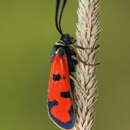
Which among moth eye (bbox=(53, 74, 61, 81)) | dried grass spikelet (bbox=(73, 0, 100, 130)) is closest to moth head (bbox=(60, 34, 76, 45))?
moth eye (bbox=(53, 74, 61, 81))

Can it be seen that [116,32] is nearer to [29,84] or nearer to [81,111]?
[29,84]

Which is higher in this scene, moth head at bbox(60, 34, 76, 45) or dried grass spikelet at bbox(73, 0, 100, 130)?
moth head at bbox(60, 34, 76, 45)

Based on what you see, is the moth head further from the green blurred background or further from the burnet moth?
the green blurred background

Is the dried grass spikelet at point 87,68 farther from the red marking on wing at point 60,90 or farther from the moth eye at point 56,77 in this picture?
the moth eye at point 56,77

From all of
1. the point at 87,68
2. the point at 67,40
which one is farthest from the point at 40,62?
the point at 87,68

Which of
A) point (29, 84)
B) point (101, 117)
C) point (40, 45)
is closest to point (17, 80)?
point (29, 84)

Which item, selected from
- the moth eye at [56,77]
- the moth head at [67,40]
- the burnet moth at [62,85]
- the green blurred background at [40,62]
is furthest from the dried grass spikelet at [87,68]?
the green blurred background at [40,62]
